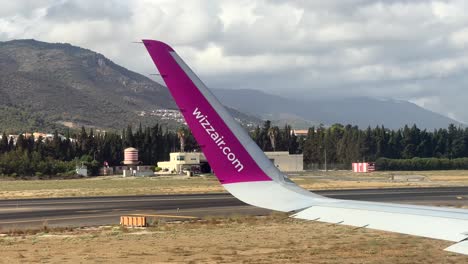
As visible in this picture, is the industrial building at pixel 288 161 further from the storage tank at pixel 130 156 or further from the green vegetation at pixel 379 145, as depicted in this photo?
the storage tank at pixel 130 156

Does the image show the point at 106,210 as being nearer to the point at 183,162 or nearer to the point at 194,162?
the point at 183,162

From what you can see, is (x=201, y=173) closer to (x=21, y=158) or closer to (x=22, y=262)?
(x=21, y=158)

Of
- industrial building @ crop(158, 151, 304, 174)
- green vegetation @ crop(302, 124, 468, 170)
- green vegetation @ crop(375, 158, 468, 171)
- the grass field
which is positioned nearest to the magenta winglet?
the grass field

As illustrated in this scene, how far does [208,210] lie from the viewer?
142 ft

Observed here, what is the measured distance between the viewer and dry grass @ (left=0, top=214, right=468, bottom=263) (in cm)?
2136

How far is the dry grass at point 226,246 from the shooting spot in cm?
2136

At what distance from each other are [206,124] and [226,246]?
16047 mm

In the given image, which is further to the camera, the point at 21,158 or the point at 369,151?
the point at 369,151

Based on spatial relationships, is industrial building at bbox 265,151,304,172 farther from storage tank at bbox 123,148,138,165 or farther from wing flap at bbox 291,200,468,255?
wing flap at bbox 291,200,468,255

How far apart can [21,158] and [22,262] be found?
406 ft

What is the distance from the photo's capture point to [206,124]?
30.3 ft

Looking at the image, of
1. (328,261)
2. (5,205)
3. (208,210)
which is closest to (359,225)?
(328,261)

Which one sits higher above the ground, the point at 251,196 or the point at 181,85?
the point at 181,85

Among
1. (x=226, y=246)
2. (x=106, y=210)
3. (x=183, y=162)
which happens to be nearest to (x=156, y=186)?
(x=106, y=210)
